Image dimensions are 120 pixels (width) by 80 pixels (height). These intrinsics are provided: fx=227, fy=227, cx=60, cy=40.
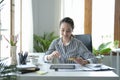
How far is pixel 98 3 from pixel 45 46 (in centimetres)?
146

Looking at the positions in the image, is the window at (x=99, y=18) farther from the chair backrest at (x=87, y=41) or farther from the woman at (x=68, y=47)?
the woman at (x=68, y=47)

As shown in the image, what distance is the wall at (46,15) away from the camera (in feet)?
15.8

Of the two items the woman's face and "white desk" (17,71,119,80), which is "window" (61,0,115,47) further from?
"white desk" (17,71,119,80)

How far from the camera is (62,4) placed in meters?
4.73

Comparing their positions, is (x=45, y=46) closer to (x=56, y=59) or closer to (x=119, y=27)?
(x=119, y=27)

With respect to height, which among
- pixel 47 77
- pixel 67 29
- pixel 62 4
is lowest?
pixel 47 77

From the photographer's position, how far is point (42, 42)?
459 cm

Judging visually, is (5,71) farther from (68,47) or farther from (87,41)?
(87,41)

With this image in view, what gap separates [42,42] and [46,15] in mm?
628

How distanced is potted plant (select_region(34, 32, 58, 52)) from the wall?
0.48ft

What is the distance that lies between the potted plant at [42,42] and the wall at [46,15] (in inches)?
5.7

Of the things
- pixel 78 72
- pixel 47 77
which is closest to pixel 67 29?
pixel 78 72

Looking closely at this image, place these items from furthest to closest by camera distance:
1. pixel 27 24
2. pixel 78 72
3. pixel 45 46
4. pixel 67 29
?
pixel 45 46
pixel 27 24
pixel 67 29
pixel 78 72

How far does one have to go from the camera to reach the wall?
4.80 meters
